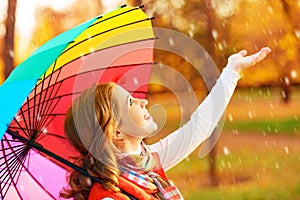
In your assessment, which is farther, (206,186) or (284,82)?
(284,82)

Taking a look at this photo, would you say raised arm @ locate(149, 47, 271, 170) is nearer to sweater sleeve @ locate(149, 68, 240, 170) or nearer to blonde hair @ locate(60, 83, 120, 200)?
sweater sleeve @ locate(149, 68, 240, 170)

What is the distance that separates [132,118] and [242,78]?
194 inches

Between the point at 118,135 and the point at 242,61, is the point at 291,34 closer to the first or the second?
the point at 242,61

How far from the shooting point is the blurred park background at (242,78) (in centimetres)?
643

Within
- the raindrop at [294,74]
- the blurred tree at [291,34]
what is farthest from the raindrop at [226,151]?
the raindrop at [294,74]

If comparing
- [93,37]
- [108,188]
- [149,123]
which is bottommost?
[108,188]

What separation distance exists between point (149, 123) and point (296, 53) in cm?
490

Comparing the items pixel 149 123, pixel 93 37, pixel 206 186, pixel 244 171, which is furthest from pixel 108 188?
pixel 244 171

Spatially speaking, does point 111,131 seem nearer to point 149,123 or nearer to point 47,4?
point 149,123

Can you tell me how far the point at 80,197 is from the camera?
222 centimetres

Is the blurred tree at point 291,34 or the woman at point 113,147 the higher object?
the blurred tree at point 291,34

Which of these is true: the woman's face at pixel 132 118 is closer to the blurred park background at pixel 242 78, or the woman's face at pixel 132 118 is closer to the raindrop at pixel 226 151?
the blurred park background at pixel 242 78

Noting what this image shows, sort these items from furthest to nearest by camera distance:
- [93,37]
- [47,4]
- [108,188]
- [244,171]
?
1. [47,4]
2. [244,171]
3. [93,37]
4. [108,188]

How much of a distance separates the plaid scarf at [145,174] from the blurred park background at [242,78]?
11.1ft
